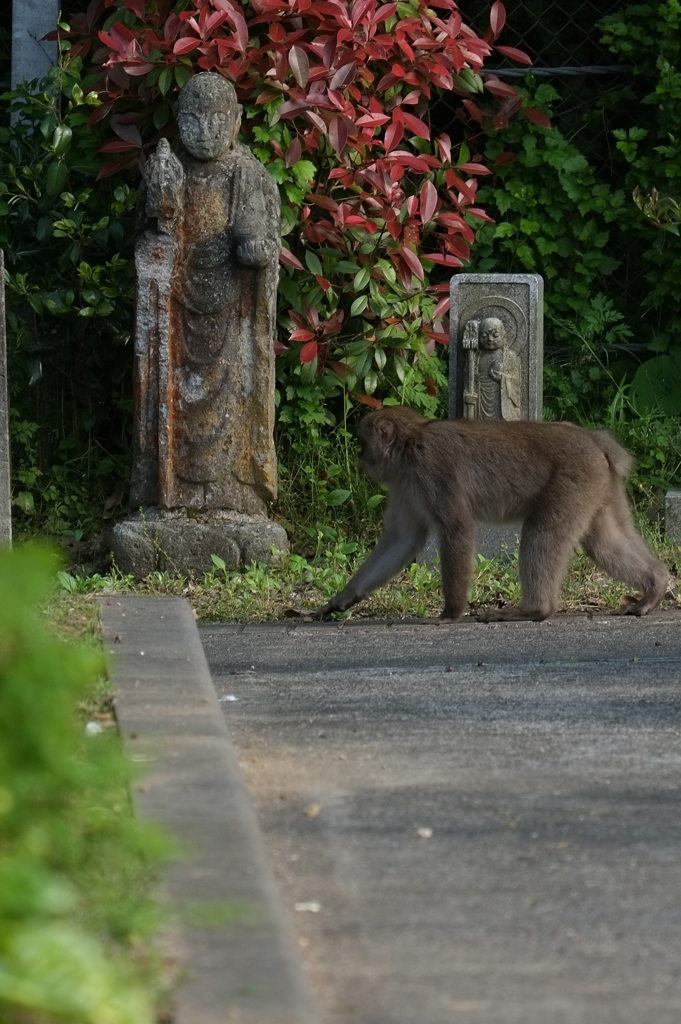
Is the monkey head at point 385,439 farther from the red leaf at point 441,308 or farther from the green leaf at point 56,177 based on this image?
the green leaf at point 56,177

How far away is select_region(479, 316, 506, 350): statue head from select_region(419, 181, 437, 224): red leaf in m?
0.73

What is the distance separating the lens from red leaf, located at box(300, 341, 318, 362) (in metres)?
8.70

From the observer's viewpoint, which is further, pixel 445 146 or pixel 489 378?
pixel 445 146

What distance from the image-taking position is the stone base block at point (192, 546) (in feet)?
26.4

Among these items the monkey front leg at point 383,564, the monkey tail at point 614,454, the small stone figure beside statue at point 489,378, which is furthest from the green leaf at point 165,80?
the monkey tail at point 614,454

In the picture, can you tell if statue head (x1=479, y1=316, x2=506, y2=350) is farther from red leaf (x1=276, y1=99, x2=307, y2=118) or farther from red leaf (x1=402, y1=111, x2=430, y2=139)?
red leaf (x1=276, y1=99, x2=307, y2=118)

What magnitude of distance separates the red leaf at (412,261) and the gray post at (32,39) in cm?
244

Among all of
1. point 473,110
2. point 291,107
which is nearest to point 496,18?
point 473,110

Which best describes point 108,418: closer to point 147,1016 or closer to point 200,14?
point 200,14

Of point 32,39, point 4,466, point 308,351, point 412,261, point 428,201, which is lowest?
point 4,466

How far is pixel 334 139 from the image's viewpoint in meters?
8.49

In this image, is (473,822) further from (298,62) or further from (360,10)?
(360,10)

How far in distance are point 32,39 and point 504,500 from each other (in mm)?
4487

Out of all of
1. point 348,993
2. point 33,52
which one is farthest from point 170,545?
point 348,993
